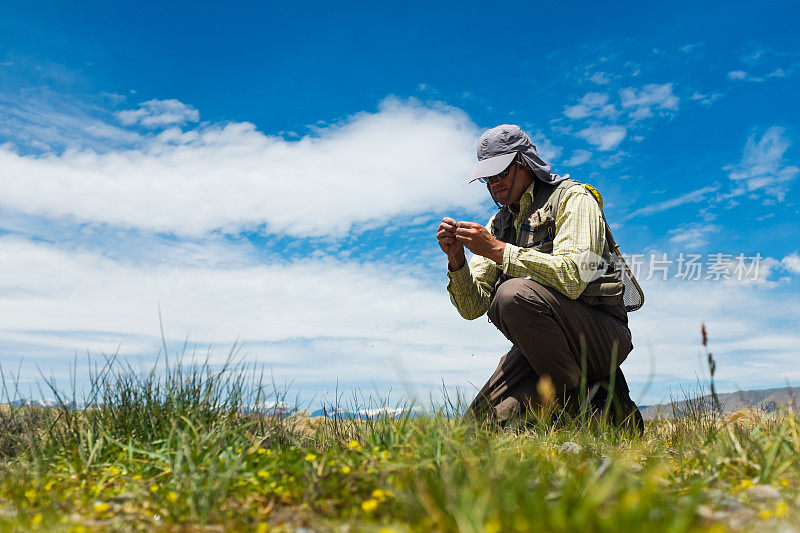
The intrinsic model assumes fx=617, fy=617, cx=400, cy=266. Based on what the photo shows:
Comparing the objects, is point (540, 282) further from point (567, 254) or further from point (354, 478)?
point (354, 478)

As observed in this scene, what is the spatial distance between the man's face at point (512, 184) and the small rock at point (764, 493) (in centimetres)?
309

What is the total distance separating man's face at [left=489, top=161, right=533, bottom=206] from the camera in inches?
205

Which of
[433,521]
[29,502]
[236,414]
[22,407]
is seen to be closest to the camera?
[433,521]

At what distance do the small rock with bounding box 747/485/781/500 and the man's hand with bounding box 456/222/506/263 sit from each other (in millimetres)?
2486

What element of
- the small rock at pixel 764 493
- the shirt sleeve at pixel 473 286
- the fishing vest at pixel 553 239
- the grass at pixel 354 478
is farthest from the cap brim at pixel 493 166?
the small rock at pixel 764 493

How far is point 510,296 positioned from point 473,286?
800mm

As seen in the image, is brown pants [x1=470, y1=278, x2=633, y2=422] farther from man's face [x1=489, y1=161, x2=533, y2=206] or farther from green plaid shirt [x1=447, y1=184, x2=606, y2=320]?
man's face [x1=489, y1=161, x2=533, y2=206]

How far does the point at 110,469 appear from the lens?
3211 mm

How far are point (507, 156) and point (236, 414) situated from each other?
2.92 meters

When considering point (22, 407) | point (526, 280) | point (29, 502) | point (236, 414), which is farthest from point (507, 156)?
point (22, 407)

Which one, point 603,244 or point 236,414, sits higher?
point 603,244

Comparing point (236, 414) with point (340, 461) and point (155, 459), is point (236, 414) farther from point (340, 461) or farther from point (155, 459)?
point (340, 461)

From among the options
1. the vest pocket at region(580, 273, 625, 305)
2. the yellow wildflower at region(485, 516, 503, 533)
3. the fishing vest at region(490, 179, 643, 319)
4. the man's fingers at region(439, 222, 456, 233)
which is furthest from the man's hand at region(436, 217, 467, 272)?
the yellow wildflower at region(485, 516, 503, 533)

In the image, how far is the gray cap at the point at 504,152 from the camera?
5.09 meters
